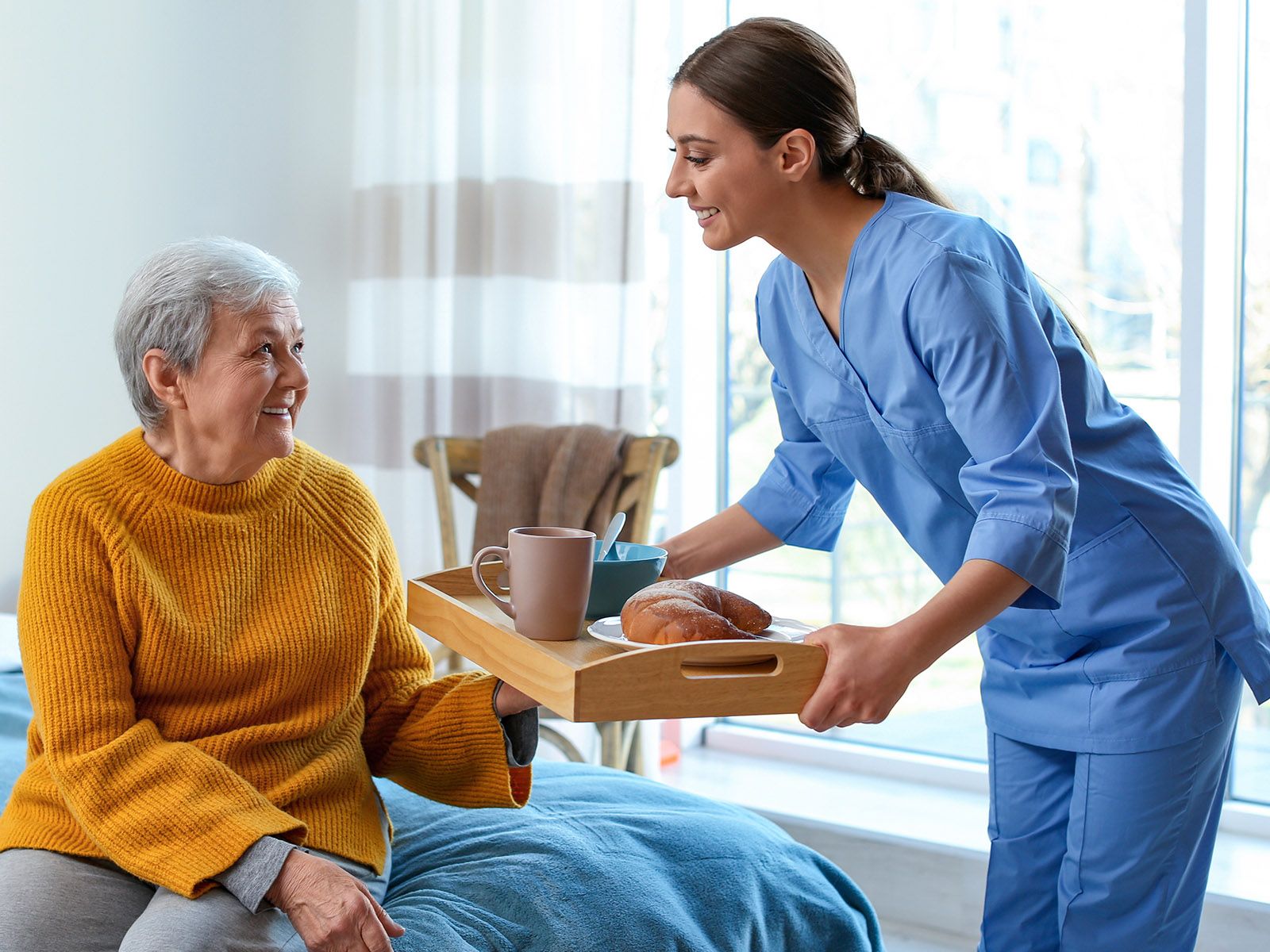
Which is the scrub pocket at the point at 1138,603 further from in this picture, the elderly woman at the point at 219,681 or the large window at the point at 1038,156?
the large window at the point at 1038,156

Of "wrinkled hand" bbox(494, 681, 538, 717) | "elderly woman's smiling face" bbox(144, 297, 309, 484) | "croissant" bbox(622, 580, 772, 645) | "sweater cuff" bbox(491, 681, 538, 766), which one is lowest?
"sweater cuff" bbox(491, 681, 538, 766)

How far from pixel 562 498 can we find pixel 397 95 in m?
1.23

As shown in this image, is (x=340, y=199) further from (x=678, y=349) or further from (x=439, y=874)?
(x=439, y=874)

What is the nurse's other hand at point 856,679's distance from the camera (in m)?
1.10

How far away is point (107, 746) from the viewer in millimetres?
1301

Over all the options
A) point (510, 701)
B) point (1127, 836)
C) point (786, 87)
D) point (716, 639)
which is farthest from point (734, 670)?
point (786, 87)

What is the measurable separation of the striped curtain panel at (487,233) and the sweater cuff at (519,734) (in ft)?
4.47

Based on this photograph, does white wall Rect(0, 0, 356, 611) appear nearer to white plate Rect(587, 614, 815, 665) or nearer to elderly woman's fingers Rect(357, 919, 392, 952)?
elderly woman's fingers Rect(357, 919, 392, 952)

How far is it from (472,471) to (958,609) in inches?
66.9

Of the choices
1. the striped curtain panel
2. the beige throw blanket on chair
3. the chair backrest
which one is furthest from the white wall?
the beige throw blanket on chair

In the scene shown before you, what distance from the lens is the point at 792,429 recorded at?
1.68 metres

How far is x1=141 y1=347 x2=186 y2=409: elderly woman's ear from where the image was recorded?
142 cm

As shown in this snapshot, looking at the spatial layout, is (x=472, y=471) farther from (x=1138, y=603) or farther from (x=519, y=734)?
(x=1138, y=603)

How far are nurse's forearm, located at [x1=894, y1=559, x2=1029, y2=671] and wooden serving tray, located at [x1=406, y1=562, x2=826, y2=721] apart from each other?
0.09m
